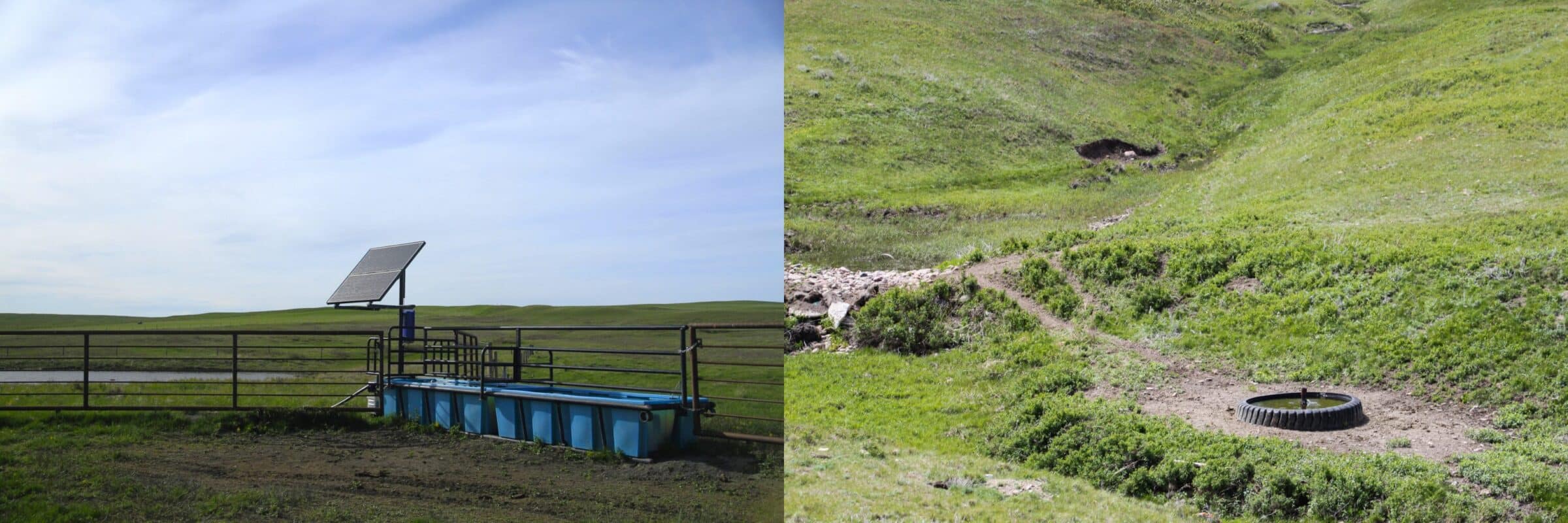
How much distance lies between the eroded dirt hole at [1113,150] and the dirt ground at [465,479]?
57.3 ft

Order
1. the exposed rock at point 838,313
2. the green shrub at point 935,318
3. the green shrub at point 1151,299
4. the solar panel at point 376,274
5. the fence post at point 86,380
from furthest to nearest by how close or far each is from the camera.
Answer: the exposed rock at point 838,313
the green shrub at point 935,318
the green shrub at point 1151,299
the solar panel at point 376,274
the fence post at point 86,380

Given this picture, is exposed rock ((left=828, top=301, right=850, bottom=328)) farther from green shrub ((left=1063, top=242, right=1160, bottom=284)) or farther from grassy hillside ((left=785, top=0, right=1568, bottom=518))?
green shrub ((left=1063, top=242, right=1160, bottom=284))

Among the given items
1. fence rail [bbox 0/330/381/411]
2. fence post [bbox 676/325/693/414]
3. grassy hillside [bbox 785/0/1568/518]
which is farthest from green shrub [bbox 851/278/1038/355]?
fence post [bbox 676/325/693/414]

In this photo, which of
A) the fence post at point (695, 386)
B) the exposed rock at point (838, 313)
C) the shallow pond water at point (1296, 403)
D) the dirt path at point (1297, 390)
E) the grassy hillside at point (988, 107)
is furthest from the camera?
the grassy hillside at point (988, 107)

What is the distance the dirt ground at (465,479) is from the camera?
5.48 metres

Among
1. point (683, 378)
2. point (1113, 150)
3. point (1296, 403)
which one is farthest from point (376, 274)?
point (1113, 150)

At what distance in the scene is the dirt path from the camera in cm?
906

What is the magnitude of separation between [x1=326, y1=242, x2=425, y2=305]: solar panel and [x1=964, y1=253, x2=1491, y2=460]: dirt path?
8236 millimetres

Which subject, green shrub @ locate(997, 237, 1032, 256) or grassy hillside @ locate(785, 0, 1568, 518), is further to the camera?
green shrub @ locate(997, 237, 1032, 256)

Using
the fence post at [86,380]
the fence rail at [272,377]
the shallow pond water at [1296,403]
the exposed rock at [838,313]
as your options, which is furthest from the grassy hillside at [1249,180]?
the fence post at [86,380]

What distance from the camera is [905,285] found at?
1471 centimetres

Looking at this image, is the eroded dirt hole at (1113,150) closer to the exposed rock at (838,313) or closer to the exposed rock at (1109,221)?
the exposed rock at (1109,221)

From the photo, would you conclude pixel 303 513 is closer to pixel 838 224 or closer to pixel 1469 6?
pixel 838 224

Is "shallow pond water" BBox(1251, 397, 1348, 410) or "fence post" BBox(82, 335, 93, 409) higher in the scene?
"fence post" BBox(82, 335, 93, 409)
